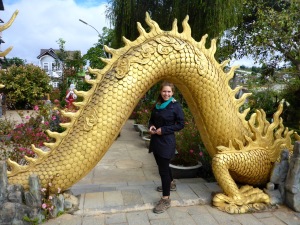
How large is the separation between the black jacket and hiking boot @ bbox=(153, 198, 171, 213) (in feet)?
1.82

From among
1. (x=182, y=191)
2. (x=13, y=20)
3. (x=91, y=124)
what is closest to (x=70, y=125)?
(x=91, y=124)

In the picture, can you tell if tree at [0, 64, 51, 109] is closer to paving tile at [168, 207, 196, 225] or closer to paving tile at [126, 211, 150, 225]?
paving tile at [126, 211, 150, 225]

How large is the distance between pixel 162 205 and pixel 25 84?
14.4 meters

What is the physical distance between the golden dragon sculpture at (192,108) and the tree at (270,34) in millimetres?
4273

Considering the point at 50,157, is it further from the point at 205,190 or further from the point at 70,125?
the point at 205,190

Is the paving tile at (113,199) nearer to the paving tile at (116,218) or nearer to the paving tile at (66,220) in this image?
the paving tile at (116,218)

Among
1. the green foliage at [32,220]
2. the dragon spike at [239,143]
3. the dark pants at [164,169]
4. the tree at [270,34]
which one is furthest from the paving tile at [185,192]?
the tree at [270,34]

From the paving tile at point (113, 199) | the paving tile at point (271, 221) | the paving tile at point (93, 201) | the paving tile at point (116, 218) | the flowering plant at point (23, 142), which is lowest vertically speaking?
the paving tile at point (116, 218)

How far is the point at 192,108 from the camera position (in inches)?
129

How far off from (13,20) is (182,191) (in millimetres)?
2756

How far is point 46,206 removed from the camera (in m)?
→ 2.56

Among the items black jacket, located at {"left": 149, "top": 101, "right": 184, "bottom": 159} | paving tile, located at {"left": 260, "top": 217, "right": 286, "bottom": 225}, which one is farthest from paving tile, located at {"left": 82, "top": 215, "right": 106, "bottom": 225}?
paving tile, located at {"left": 260, "top": 217, "right": 286, "bottom": 225}

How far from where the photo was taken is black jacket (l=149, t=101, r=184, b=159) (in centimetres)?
274

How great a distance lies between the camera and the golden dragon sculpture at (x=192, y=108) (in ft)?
8.67
